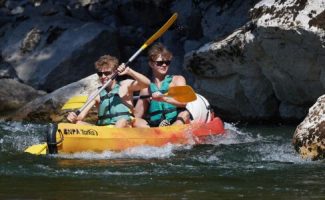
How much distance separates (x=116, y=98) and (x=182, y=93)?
0.73 metres

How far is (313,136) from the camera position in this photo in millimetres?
6973

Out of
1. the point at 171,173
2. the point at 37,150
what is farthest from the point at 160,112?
the point at 171,173

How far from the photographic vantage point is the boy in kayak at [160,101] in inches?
344

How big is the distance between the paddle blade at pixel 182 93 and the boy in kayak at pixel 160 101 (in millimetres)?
73

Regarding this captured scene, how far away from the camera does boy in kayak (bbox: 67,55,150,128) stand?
8.46 m

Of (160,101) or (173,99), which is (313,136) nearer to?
(173,99)

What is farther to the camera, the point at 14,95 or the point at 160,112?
the point at 14,95

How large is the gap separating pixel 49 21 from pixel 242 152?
29.8 feet

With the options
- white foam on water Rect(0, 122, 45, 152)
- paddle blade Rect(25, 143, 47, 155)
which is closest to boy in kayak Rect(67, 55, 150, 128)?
paddle blade Rect(25, 143, 47, 155)

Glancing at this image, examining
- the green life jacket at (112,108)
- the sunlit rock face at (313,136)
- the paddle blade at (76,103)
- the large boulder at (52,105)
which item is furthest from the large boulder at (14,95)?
the sunlit rock face at (313,136)

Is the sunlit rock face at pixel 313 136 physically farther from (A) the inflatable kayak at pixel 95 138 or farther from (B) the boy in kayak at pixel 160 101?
(B) the boy in kayak at pixel 160 101

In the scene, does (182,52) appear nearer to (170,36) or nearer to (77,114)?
(170,36)

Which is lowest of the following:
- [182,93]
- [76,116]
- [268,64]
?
[76,116]

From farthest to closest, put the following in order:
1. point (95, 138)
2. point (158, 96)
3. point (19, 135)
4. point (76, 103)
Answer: point (19, 135) < point (76, 103) < point (158, 96) < point (95, 138)
